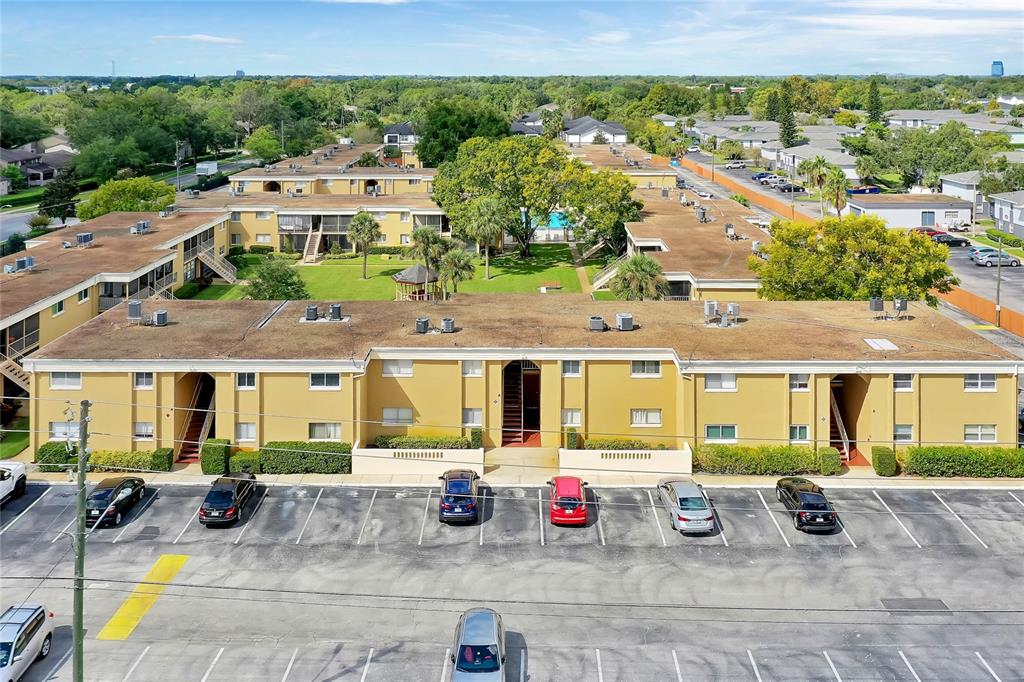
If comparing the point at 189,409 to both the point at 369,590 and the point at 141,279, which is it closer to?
the point at 369,590

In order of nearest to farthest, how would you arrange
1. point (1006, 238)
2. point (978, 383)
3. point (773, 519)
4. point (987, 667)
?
point (987, 667), point (773, 519), point (978, 383), point (1006, 238)

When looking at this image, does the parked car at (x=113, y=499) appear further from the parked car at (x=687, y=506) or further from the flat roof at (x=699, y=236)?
the flat roof at (x=699, y=236)

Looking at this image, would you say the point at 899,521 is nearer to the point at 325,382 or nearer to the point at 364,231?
the point at 325,382

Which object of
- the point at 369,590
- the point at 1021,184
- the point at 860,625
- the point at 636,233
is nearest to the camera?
the point at 860,625

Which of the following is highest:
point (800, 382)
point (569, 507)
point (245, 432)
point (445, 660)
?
point (800, 382)

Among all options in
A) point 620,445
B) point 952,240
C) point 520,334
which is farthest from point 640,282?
point 952,240

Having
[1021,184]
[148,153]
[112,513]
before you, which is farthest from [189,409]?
[148,153]
